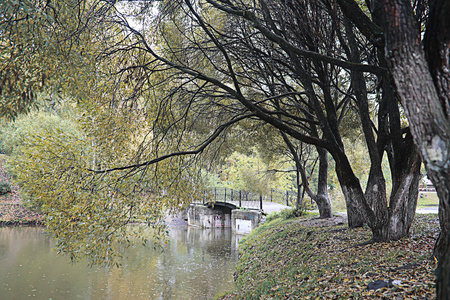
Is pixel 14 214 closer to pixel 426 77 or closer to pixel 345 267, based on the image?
pixel 345 267

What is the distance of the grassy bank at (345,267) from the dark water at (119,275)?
356cm

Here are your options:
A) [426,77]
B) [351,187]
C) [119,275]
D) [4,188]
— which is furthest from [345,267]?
[4,188]

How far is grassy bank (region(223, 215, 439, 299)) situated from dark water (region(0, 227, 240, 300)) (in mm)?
3555

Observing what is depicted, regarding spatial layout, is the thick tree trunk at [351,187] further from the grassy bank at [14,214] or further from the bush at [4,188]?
the bush at [4,188]

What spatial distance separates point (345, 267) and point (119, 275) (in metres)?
10.2

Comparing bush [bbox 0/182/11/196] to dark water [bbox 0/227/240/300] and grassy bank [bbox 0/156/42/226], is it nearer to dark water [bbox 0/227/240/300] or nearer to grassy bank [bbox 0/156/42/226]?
grassy bank [bbox 0/156/42/226]

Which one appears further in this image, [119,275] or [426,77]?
[119,275]

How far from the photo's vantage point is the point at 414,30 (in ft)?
9.21

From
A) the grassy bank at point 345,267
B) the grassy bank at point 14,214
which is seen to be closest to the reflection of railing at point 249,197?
the grassy bank at point 14,214

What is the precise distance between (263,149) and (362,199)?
1105 cm

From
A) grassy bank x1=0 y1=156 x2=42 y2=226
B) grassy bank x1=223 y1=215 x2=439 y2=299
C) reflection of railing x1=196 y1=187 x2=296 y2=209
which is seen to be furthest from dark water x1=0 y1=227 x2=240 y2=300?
reflection of railing x1=196 y1=187 x2=296 y2=209

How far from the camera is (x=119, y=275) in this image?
43.7ft

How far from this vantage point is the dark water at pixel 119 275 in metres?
11.1

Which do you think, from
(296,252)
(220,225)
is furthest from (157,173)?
(220,225)
